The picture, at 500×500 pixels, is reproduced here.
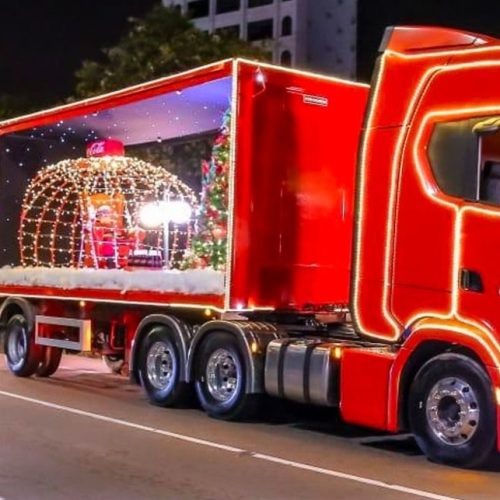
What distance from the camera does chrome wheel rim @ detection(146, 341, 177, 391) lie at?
1316cm

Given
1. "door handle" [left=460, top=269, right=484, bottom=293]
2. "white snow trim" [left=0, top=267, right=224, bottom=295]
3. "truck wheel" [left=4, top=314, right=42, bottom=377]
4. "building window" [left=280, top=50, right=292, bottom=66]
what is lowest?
"truck wheel" [left=4, top=314, right=42, bottom=377]

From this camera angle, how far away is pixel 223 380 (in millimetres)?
12430

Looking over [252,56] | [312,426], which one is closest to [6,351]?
[312,426]

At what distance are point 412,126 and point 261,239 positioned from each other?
282cm

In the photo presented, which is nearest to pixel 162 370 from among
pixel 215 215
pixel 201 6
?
pixel 215 215

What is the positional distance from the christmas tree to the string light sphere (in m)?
2.61

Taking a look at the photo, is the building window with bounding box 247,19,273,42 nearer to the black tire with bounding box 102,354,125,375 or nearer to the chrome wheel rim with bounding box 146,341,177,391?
the black tire with bounding box 102,354,125,375

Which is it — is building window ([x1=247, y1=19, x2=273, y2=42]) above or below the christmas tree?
above

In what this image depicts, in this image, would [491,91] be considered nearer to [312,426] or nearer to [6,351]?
[312,426]

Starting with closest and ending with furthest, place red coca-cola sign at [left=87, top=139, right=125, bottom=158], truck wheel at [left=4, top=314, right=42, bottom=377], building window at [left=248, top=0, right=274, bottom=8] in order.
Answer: truck wheel at [left=4, top=314, right=42, bottom=377]
red coca-cola sign at [left=87, top=139, right=125, bottom=158]
building window at [left=248, top=0, right=274, bottom=8]

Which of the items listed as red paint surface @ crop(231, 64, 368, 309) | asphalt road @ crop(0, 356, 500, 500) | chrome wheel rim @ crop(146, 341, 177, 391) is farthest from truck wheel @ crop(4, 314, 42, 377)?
red paint surface @ crop(231, 64, 368, 309)

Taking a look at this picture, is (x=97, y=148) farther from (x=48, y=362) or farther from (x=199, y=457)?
(x=199, y=457)

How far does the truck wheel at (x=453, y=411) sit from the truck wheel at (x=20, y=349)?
25.1ft

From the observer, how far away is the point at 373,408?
1027 cm
